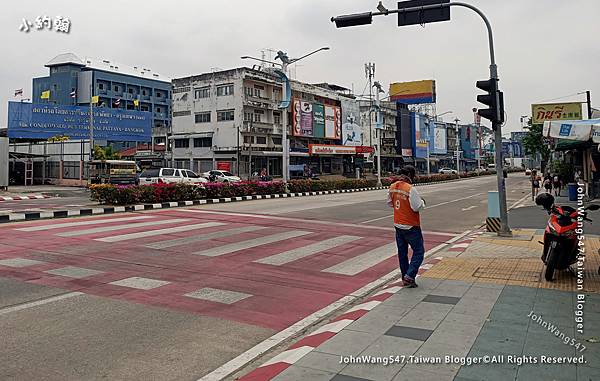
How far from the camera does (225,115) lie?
192ft

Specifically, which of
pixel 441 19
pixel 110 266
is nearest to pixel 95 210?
pixel 110 266

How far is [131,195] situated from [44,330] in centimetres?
1545

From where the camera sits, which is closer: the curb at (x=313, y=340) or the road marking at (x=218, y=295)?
the curb at (x=313, y=340)

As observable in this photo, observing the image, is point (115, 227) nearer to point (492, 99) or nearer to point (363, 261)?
point (363, 261)

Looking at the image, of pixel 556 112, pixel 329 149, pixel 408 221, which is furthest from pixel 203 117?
pixel 408 221

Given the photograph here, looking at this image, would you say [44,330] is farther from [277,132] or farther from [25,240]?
[277,132]

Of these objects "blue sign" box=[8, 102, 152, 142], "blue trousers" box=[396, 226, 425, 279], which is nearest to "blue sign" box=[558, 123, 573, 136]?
"blue trousers" box=[396, 226, 425, 279]

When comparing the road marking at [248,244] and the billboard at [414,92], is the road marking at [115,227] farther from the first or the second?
the billboard at [414,92]

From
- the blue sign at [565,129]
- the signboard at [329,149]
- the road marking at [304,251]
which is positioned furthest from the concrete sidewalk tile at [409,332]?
the signboard at [329,149]

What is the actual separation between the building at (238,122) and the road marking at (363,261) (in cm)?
4516

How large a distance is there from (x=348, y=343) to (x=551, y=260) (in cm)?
394

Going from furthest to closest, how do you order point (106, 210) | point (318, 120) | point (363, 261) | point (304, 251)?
point (318, 120)
point (106, 210)
point (304, 251)
point (363, 261)

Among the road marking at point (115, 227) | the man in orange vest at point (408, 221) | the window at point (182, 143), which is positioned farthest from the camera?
the window at point (182, 143)

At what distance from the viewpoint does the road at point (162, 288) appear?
4566 millimetres
